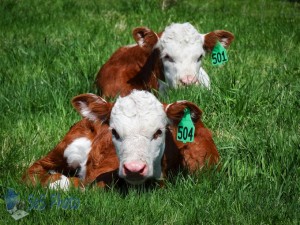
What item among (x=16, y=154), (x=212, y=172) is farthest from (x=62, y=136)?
(x=212, y=172)

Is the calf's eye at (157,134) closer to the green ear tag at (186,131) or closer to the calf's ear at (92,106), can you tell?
the green ear tag at (186,131)

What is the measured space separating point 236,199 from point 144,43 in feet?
12.6

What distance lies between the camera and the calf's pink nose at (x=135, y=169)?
17.9 feet

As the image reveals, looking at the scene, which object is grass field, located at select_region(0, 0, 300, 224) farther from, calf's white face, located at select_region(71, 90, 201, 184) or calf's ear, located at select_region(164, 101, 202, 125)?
calf's ear, located at select_region(164, 101, 202, 125)

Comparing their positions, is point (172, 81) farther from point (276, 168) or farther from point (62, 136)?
point (276, 168)

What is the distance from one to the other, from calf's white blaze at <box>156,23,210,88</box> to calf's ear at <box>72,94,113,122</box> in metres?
2.34

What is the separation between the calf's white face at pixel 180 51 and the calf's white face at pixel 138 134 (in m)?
2.48

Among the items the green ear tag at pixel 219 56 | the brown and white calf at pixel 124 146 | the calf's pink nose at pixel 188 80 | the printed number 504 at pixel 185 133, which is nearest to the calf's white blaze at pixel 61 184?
the brown and white calf at pixel 124 146

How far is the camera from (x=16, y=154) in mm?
6664

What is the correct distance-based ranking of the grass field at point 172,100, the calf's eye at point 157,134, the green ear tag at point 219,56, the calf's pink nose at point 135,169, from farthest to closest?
1. the green ear tag at point 219,56
2. the calf's eye at point 157,134
3. the calf's pink nose at point 135,169
4. the grass field at point 172,100

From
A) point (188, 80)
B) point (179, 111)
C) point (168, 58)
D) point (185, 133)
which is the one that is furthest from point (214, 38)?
point (185, 133)

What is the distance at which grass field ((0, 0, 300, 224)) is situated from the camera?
5.30m

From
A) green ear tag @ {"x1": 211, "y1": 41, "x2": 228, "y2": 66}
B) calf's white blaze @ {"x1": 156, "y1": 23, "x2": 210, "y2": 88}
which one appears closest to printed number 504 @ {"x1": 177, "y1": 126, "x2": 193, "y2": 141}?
calf's white blaze @ {"x1": 156, "y1": 23, "x2": 210, "y2": 88}

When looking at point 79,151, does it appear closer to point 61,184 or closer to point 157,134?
point 61,184
